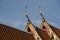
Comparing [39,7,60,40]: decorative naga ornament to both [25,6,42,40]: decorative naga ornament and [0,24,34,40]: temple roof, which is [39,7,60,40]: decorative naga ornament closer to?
[25,6,42,40]: decorative naga ornament

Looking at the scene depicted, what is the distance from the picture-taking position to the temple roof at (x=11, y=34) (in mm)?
21817

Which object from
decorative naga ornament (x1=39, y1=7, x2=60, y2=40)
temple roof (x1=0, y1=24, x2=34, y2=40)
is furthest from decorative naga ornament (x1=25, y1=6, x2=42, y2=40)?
decorative naga ornament (x1=39, y1=7, x2=60, y2=40)

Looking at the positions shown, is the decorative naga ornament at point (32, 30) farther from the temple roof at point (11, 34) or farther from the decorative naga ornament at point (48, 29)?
the decorative naga ornament at point (48, 29)

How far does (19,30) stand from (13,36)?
1.93 m

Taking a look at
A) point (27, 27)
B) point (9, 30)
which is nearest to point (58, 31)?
point (27, 27)

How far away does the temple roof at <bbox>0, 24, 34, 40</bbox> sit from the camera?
21817 millimetres

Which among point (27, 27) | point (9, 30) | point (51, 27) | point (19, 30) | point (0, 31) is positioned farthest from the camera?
point (51, 27)

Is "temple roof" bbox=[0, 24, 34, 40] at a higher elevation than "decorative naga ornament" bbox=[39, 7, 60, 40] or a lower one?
higher

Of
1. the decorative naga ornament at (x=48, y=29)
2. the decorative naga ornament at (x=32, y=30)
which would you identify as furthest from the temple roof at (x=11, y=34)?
the decorative naga ornament at (x=48, y=29)

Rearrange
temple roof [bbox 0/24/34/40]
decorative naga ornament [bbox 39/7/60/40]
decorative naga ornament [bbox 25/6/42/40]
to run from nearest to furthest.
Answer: temple roof [bbox 0/24/34/40]
decorative naga ornament [bbox 25/6/42/40]
decorative naga ornament [bbox 39/7/60/40]

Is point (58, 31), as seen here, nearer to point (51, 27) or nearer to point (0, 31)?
point (51, 27)

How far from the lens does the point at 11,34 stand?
23078 millimetres

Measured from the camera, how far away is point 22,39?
24500mm

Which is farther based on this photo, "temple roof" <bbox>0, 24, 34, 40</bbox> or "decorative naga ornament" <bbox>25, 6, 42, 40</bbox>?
"decorative naga ornament" <bbox>25, 6, 42, 40</bbox>
